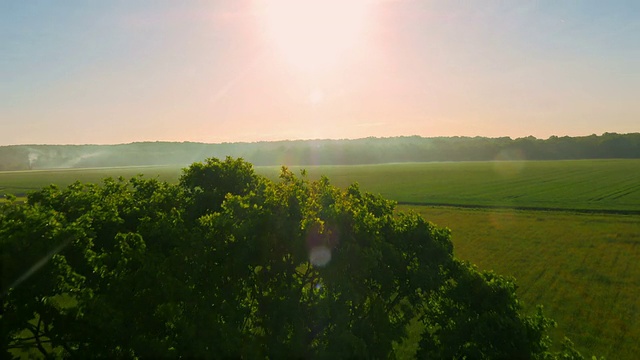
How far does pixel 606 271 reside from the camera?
36281mm

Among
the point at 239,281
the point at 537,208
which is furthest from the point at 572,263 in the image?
the point at 239,281

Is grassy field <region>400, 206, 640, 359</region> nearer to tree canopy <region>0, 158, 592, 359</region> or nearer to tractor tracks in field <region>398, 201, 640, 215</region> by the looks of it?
tractor tracks in field <region>398, 201, 640, 215</region>

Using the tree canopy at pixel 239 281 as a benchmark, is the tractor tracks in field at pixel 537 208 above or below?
below

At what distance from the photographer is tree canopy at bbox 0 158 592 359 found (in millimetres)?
12688

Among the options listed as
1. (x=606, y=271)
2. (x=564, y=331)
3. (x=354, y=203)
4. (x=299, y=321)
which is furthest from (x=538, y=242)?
(x=299, y=321)

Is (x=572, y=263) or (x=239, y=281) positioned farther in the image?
(x=572, y=263)

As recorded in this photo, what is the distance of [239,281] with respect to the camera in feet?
53.4

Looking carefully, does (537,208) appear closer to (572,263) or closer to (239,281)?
(572,263)

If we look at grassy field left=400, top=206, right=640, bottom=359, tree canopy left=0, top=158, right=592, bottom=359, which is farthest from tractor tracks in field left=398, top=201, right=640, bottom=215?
tree canopy left=0, top=158, right=592, bottom=359

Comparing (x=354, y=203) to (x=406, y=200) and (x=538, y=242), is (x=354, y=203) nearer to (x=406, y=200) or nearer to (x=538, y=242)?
(x=538, y=242)

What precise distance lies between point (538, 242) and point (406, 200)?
145 ft

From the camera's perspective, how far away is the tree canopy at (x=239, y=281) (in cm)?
1269

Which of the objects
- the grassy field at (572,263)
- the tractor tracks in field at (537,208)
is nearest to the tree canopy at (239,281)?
the grassy field at (572,263)

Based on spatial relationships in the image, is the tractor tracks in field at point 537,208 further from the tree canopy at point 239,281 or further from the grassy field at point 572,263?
the tree canopy at point 239,281
